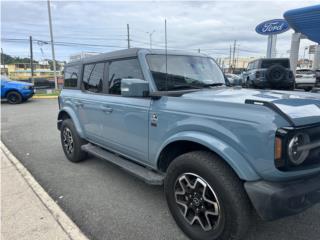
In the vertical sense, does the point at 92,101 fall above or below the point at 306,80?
below

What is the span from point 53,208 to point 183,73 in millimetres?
2334

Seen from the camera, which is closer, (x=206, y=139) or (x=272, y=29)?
(x=206, y=139)

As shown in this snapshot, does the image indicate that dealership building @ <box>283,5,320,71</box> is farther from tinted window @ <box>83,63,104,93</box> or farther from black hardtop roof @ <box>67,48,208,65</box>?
tinted window @ <box>83,63,104,93</box>

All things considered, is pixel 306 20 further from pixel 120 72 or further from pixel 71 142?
pixel 71 142

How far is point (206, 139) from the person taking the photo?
94.3 inches

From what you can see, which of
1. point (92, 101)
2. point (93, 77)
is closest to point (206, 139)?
point (92, 101)

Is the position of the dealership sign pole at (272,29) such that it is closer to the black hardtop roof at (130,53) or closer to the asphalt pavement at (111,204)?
the black hardtop roof at (130,53)

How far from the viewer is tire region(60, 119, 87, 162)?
484cm

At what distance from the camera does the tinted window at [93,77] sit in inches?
166

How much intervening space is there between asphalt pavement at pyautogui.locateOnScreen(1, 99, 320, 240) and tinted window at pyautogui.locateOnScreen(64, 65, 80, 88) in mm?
1463

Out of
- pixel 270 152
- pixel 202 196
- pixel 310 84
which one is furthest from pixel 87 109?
pixel 310 84

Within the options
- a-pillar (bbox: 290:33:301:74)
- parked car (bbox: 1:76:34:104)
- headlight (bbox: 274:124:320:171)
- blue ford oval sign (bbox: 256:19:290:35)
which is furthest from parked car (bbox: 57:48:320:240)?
blue ford oval sign (bbox: 256:19:290:35)

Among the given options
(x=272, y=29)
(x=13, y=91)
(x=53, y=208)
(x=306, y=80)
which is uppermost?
(x=272, y=29)

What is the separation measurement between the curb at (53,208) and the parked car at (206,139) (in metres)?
0.89
